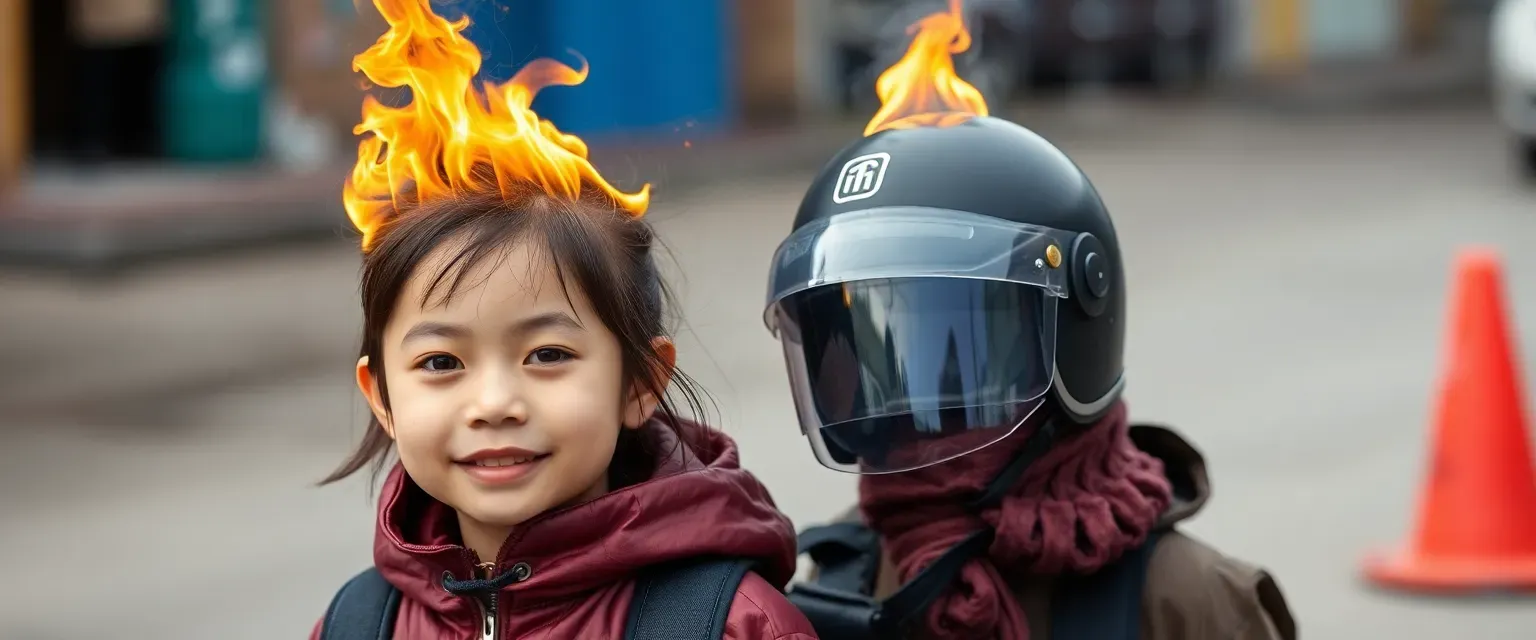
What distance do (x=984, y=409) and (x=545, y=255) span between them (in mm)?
681

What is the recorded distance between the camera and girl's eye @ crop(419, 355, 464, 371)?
7.61 feet

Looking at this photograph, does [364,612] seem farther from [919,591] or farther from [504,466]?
[919,591]

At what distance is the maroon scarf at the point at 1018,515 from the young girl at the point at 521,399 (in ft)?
1.11

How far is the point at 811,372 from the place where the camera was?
2.81 metres

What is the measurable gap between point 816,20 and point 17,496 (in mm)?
11524

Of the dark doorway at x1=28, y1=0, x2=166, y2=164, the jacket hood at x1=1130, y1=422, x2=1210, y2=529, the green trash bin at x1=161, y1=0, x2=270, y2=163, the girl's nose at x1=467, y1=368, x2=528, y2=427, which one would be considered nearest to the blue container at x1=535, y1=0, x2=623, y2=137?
the green trash bin at x1=161, y1=0, x2=270, y2=163

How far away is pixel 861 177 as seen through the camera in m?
2.83

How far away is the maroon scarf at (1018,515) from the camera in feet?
8.73

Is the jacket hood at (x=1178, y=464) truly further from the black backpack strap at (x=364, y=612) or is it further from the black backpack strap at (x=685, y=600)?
the black backpack strap at (x=364, y=612)

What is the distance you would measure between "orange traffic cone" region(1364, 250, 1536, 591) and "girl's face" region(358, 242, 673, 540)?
153 inches

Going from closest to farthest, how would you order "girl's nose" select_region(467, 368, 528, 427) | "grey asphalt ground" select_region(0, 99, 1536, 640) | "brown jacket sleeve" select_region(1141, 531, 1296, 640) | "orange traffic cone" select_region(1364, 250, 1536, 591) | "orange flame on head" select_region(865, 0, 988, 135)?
1. "girl's nose" select_region(467, 368, 528, 427)
2. "brown jacket sleeve" select_region(1141, 531, 1296, 640)
3. "orange flame on head" select_region(865, 0, 988, 135)
4. "orange traffic cone" select_region(1364, 250, 1536, 591)
5. "grey asphalt ground" select_region(0, 99, 1536, 640)

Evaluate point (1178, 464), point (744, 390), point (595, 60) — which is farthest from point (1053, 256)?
point (595, 60)

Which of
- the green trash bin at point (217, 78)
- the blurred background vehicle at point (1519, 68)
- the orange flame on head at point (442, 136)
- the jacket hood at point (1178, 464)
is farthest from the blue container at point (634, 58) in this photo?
the orange flame on head at point (442, 136)

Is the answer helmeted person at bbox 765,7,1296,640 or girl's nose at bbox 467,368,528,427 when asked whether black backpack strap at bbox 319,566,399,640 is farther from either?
helmeted person at bbox 765,7,1296,640
